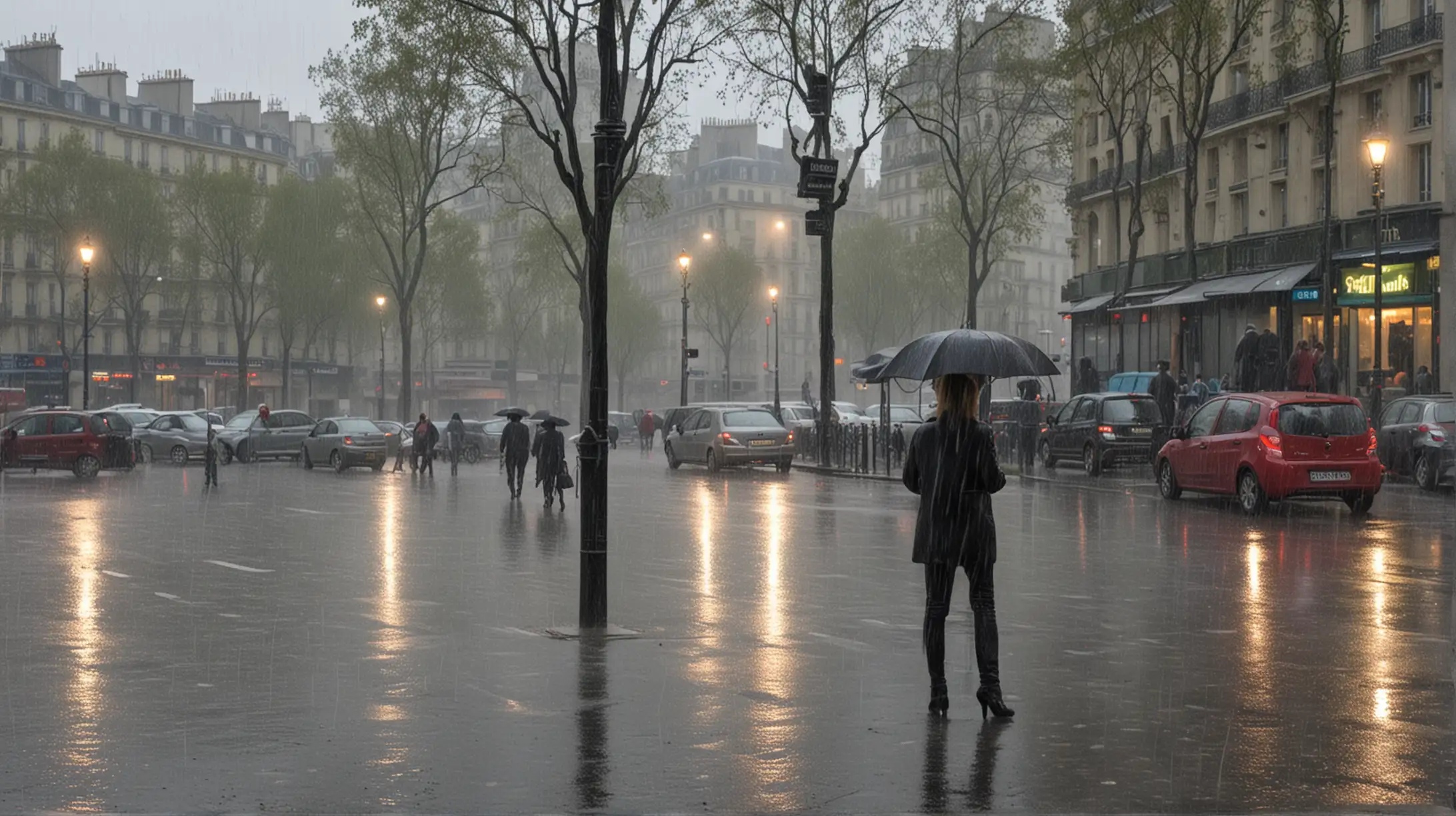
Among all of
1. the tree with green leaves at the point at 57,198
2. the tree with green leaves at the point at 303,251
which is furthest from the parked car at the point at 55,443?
the tree with green leaves at the point at 303,251

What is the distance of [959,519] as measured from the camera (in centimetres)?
898

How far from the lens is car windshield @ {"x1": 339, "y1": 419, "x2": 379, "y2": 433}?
47.7 metres

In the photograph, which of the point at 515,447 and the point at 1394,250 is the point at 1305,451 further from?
the point at 1394,250

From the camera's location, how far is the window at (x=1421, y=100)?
46.8 meters

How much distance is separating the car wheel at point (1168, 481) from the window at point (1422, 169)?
22.6 m

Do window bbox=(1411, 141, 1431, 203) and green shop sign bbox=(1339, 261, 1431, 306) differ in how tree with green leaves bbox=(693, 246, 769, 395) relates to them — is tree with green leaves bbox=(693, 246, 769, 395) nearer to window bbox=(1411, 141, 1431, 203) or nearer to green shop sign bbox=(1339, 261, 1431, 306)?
green shop sign bbox=(1339, 261, 1431, 306)

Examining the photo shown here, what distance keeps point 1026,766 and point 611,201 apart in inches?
275

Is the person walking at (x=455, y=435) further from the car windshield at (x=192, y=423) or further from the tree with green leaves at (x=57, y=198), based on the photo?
the tree with green leaves at (x=57, y=198)

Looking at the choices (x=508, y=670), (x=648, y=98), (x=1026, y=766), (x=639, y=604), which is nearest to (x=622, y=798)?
(x=1026, y=766)

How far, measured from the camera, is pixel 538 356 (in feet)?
380

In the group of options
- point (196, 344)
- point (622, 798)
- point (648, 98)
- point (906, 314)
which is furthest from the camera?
point (196, 344)

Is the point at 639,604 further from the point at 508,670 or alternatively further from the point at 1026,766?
the point at 1026,766

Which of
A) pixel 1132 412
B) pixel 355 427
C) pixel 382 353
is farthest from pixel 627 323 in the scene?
pixel 1132 412

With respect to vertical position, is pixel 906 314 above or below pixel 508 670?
above
